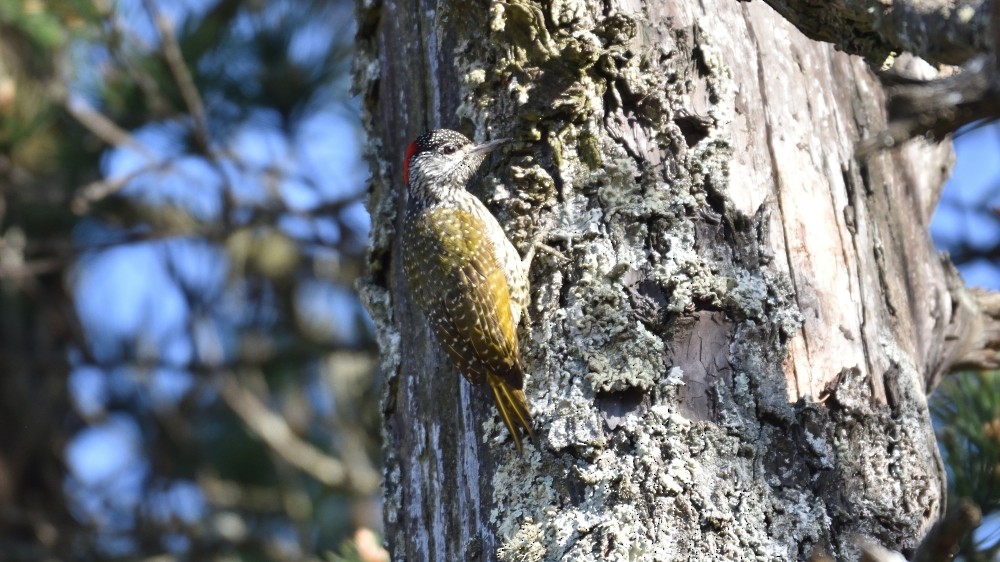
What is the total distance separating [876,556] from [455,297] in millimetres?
1891

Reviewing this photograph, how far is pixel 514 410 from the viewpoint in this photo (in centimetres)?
274

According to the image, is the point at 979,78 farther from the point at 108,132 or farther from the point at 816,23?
the point at 108,132

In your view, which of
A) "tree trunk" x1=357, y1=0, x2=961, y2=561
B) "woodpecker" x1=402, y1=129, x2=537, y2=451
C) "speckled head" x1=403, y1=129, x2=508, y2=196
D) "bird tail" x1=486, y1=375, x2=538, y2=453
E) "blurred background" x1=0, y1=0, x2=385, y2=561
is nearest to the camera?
"tree trunk" x1=357, y1=0, x2=961, y2=561

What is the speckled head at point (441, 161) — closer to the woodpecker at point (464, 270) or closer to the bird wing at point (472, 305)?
the woodpecker at point (464, 270)

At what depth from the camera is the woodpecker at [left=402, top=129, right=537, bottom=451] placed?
2.91m

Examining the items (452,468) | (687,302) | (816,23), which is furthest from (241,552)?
(816,23)

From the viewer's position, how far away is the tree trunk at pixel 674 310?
2580mm

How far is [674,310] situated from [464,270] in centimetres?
113

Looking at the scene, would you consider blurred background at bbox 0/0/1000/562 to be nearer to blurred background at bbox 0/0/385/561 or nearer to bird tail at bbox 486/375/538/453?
blurred background at bbox 0/0/385/561

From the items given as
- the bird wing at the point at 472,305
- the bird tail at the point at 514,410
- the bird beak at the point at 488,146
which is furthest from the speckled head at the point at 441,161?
the bird tail at the point at 514,410

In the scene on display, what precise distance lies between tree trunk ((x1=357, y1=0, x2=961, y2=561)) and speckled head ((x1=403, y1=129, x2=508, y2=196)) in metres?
0.09

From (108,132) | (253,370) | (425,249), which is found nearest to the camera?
(425,249)

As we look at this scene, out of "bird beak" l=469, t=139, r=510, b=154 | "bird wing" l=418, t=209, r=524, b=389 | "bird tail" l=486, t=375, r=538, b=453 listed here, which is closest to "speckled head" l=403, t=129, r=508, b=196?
"bird beak" l=469, t=139, r=510, b=154

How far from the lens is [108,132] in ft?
20.0
